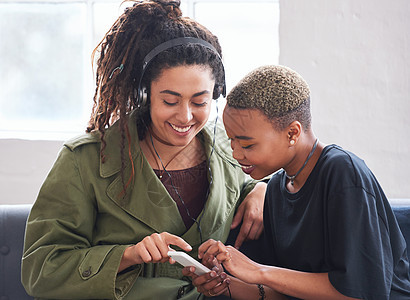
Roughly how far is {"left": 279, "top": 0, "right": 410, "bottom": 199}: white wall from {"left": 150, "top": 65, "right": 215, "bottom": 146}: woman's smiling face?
109cm

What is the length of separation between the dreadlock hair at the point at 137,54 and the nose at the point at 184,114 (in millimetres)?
119

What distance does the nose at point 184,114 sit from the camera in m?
1.53

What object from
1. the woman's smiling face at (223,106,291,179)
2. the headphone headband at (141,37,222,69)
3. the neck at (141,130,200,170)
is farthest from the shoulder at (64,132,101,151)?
the woman's smiling face at (223,106,291,179)

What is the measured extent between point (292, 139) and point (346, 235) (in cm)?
Result: 28

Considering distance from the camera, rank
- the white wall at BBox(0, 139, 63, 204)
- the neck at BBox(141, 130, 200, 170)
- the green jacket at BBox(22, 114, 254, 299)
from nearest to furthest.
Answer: the green jacket at BBox(22, 114, 254, 299)
the neck at BBox(141, 130, 200, 170)
the white wall at BBox(0, 139, 63, 204)

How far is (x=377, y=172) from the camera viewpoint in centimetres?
260

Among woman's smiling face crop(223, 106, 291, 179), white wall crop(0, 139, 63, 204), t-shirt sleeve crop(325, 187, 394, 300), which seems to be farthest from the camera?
white wall crop(0, 139, 63, 204)

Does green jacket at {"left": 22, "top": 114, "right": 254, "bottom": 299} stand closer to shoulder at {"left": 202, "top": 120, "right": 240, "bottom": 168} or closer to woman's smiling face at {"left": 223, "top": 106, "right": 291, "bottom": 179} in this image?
shoulder at {"left": 202, "top": 120, "right": 240, "bottom": 168}

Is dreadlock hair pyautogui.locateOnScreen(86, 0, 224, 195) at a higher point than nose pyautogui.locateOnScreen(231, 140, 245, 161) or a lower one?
higher

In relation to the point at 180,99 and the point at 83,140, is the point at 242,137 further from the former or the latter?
the point at 83,140

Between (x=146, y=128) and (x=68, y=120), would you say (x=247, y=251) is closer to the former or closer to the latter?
(x=146, y=128)

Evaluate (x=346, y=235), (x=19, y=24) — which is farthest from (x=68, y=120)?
(x=346, y=235)

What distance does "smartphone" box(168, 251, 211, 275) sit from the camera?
1.34 metres

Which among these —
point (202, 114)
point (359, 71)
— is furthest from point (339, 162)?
point (359, 71)
